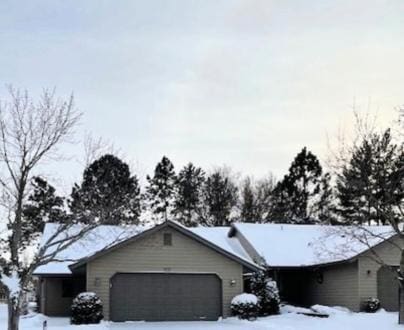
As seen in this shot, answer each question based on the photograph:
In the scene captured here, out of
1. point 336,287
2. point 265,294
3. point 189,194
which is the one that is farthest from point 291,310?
point 189,194

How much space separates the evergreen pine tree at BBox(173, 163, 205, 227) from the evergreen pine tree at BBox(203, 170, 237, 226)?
71 centimetres

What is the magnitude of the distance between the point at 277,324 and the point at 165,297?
17.9 feet

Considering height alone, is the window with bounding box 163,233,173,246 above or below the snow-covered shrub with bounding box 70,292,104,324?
above

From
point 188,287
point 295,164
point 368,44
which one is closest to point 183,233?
point 188,287

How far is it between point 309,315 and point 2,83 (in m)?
16.1

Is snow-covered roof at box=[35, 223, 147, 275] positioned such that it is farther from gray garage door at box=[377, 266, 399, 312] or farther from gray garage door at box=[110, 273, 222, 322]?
gray garage door at box=[377, 266, 399, 312]

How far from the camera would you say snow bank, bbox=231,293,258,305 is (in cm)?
2897

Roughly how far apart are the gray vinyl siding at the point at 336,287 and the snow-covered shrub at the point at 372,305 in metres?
0.45

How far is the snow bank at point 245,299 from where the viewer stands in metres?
29.0

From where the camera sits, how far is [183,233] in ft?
98.1

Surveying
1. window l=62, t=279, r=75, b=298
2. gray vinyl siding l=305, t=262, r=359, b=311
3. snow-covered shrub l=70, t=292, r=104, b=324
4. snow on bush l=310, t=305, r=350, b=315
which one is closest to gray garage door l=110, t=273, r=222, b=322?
snow-covered shrub l=70, t=292, r=104, b=324

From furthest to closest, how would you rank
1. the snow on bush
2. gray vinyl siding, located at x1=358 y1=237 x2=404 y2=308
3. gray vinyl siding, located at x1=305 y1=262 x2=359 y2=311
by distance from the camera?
gray vinyl siding, located at x1=305 y1=262 x2=359 y2=311, gray vinyl siding, located at x1=358 y1=237 x2=404 y2=308, the snow on bush

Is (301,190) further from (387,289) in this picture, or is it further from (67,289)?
(67,289)

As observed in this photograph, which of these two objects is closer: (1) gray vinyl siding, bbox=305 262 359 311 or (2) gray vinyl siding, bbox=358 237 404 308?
(2) gray vinyl siding, bbox=358 237 404 308
